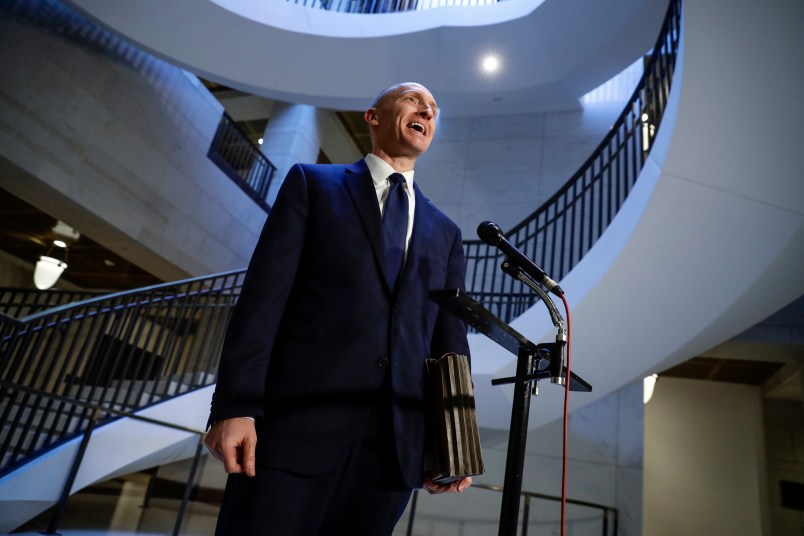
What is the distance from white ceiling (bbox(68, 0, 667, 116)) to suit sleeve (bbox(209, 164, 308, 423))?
704 centimetres

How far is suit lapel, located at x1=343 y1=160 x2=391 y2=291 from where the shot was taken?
Answer: 4.46 ft

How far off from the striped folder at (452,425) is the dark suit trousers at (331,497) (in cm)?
11

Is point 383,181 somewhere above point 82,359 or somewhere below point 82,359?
above

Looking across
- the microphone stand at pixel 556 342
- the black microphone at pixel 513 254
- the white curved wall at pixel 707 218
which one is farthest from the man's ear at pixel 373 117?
the white curved wall at pixel 707 218

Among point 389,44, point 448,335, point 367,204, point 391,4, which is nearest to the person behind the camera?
point 367,204

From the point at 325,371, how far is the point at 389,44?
25.4 feet

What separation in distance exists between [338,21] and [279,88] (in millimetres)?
1403

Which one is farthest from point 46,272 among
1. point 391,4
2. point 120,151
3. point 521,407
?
point 521,407

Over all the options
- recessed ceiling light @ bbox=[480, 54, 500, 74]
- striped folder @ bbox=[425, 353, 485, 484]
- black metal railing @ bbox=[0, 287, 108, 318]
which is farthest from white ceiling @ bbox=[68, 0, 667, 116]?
striped folder @ bbox=[425, 353, 485, 484]

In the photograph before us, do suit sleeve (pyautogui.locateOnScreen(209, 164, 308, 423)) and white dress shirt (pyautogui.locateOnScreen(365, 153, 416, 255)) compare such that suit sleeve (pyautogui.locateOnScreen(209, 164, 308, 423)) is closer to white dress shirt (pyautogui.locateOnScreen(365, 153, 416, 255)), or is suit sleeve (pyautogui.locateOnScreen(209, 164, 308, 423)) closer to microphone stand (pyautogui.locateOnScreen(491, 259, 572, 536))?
white dress shirt (pyautogui.locateOnScreen(365, 153, 416, 255))

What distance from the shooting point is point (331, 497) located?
44.8 inches

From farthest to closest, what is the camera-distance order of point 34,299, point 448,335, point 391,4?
point 391,4 < point 34,299 < point 448,335

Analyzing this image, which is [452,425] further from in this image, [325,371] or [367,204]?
[367,204]

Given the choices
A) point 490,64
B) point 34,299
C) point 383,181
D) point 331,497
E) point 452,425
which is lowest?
point 331,497
